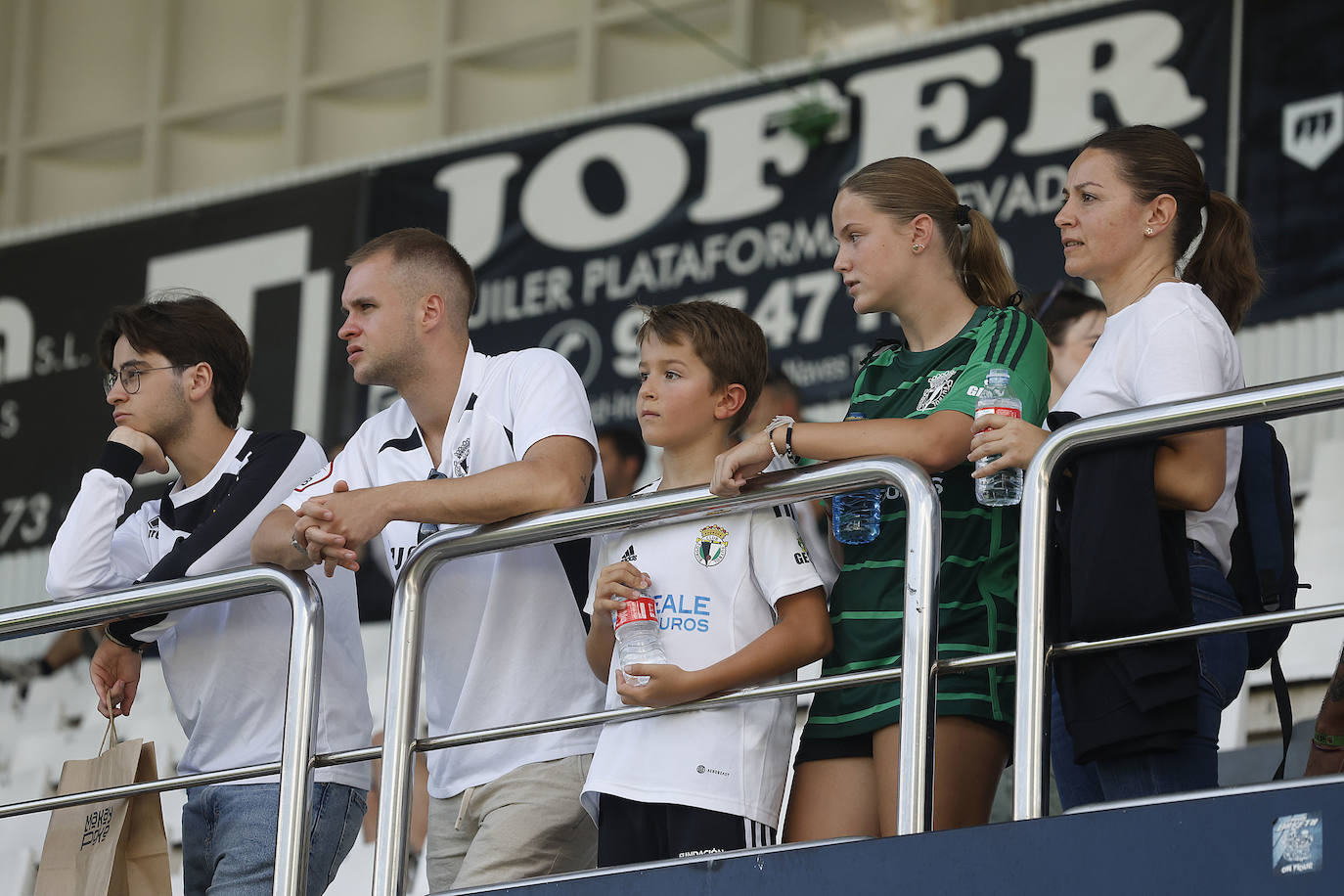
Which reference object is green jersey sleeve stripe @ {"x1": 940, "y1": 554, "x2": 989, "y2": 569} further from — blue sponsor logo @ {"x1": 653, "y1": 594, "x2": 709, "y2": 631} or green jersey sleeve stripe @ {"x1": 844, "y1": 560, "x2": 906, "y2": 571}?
blue sponsor logo @ {"x1": 653, "y1": 594, "x2": 709, "y2": 631}

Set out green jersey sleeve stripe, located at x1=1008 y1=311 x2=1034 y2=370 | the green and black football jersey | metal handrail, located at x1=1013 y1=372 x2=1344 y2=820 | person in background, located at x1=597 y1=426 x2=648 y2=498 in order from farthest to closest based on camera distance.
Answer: person in background, located at x1=597 y1=426 x2=648 y2=498 < green jersey sleeve stripe, located at x1=1008 y1=311 x2=1034 y2=370 < the green and black football jersey < metal handrail, located at x1=1013 y1=372 x2=1344 y2=820

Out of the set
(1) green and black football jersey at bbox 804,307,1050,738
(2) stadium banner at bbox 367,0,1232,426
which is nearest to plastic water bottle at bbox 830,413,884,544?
(1) green and black football jersey at bbox 804,307,1050,738

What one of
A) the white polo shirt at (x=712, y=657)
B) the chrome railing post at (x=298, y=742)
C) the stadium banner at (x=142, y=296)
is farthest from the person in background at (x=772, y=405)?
the stadium banner at (x=142, y=296)

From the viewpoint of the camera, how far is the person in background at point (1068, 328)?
458cm

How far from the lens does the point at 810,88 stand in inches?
352

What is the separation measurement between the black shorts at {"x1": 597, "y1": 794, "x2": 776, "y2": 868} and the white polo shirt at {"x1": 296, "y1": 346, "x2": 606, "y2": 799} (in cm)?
25

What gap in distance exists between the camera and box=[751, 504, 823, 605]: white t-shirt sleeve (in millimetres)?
3258

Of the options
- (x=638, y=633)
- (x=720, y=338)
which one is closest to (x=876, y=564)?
(x=638, y=633)

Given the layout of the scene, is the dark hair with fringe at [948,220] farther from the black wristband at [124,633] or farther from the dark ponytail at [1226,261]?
the black wristband at [124,633]

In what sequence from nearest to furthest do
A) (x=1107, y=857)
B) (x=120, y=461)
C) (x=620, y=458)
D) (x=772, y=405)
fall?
(x=1107, y=857)
(x=120, y=461)
(x=772, y=405)
(x=620, y=458)

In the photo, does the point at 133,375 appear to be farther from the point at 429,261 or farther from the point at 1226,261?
the point at 1226,261

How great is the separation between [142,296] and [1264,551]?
873 cm

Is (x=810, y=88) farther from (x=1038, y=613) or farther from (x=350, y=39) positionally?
(x=1038, y=613)

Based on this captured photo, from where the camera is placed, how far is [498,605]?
3.56 metres
